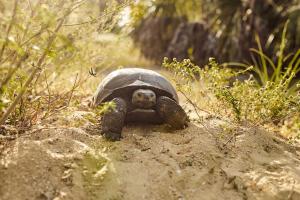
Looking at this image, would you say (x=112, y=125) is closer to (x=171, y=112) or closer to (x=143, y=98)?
(x=143, y=98)

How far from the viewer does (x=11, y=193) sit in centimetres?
205

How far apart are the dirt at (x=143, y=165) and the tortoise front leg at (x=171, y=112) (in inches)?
3.2

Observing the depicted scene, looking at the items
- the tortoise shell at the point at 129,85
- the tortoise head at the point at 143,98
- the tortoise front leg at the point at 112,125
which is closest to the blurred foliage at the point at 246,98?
the tortoise shell at the point at 129,85

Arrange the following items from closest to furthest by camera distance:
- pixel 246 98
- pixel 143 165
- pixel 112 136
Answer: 1. pixel 143 165
2. pixel 112 136
3. pixel 246 98

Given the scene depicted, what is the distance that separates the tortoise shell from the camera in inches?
118

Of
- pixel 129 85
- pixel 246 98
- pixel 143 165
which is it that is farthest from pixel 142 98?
pixel 246 98

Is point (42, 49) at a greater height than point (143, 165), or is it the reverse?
point (42, 49)

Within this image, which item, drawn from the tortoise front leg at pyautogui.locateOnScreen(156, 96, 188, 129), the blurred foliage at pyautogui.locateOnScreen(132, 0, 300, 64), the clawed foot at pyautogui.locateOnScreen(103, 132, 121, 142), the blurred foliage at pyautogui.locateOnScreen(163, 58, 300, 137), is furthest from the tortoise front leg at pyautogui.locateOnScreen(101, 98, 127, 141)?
the blurred foliage at pyautogui.locateOnScreen(132, 0, 300, 64)

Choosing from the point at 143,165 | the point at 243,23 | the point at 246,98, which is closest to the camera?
the point at 143,165

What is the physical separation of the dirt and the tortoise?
5.1 inches

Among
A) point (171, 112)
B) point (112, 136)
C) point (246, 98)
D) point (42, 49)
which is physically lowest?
point (112, 136)

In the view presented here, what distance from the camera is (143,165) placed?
8.02 feet

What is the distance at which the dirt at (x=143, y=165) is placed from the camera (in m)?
2.18

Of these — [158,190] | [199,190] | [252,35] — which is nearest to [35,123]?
[158,190]
